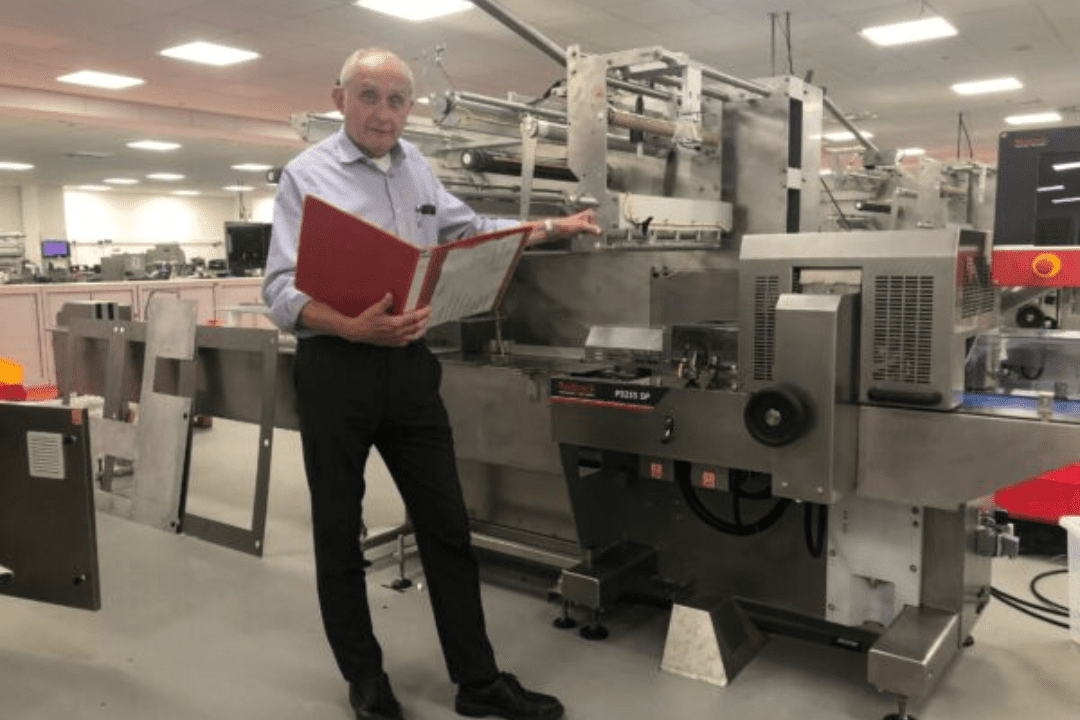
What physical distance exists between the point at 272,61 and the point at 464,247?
6.56 meters

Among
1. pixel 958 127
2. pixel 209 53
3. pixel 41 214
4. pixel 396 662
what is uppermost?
pixel 209 53

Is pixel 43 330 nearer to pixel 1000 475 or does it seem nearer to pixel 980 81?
pixel 1000 475

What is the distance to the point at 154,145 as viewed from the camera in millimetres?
12297

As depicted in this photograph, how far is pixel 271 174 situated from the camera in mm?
2977

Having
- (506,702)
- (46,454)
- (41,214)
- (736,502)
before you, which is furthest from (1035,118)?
(41,214)

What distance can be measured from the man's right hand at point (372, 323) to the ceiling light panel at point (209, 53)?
6020 millimetres

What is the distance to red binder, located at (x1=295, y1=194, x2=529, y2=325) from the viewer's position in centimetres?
178

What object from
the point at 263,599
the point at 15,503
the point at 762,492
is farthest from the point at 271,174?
the point at 762,492

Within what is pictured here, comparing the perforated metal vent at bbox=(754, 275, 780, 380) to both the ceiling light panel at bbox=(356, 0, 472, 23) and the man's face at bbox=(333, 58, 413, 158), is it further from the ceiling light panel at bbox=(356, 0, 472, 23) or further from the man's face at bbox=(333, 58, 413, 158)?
the ceiling light panel at bbox=(356, 0, 472, 23)

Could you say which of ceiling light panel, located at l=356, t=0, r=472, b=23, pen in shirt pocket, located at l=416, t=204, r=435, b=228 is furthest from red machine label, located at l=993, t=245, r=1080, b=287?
ceiling light panel, located at l=356, t=0, r=472, b=23

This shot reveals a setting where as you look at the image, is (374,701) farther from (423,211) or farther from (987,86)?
(987,86)

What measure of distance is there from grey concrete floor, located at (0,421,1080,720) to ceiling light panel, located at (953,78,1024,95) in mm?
7023

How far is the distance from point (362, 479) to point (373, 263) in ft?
1.93

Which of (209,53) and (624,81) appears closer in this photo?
(624,81)
